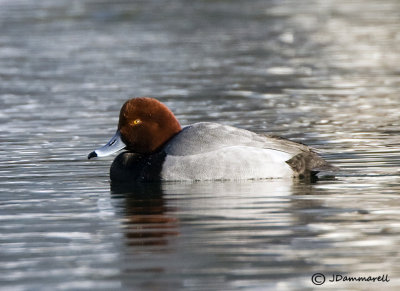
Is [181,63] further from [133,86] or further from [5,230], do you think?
[5,230]

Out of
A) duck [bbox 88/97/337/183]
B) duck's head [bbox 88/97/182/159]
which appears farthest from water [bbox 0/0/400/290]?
duck's head [bbox 88/97/182/159]

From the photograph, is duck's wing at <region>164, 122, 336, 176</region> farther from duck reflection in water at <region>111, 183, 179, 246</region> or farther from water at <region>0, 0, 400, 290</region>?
duck reflection in water at <region>111, 183, 179, 246</region>

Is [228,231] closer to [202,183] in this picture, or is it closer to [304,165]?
[202,183]

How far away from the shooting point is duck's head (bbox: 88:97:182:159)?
9.49 m

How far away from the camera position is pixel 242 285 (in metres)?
5.71

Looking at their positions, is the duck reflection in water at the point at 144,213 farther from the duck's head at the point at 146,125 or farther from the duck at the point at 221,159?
the duck's head at the point at 146,125

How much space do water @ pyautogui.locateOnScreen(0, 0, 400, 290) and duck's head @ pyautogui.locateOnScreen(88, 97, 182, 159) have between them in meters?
0.46

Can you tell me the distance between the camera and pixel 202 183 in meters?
9.12

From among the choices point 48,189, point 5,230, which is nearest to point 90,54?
point 48,189

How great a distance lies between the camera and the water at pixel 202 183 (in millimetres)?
6215

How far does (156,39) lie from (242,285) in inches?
798

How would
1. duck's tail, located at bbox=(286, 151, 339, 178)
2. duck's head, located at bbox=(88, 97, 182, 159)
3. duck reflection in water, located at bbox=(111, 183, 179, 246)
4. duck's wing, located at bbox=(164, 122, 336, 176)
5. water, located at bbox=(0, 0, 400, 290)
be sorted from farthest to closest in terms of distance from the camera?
duck's head, located at bbox=(88, 97, 182, 159) < duck's tail, located at bbox=(286, 151, 339, 178) < duck's wing, located at bbox=(164, 122, 336, 176) < duck reflection in water, located at bbox=(111, 183, 179, 246) < water, located at bbox=(0, 0, 400, 290)

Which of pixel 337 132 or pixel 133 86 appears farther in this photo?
pixel 133 86

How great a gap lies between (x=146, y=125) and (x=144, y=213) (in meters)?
1.66
